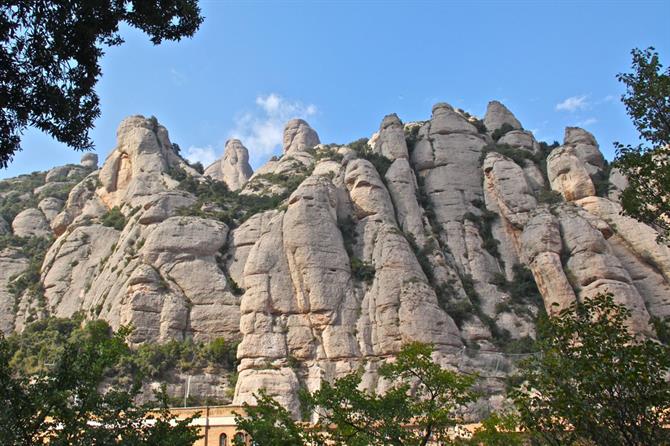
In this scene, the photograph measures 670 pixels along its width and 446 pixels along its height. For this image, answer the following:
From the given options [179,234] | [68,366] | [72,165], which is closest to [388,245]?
[179,234]

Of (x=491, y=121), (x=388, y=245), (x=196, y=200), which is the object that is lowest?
(x=388, y=245)

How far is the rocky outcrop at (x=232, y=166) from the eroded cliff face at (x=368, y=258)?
157ft

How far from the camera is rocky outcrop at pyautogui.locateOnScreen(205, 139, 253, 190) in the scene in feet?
387

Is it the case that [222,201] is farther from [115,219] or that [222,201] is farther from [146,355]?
[146,355]

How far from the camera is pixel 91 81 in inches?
542

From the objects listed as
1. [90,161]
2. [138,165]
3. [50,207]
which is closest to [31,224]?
[50,207]

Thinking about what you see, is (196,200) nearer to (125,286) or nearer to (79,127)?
(125,286)

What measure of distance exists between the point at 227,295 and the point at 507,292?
872 inches

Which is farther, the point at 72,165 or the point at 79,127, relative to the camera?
the point at 72,165

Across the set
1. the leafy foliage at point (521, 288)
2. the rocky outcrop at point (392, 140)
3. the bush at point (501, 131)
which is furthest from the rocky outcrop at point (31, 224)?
the leafy foliage at point (521, 288)

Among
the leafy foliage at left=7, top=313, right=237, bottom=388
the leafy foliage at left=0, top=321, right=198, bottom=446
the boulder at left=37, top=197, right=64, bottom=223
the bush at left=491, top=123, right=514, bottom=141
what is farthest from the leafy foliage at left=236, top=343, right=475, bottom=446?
the boulder at left=37, top=197, right=64, bottom=223

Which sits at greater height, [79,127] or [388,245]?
[388,245]

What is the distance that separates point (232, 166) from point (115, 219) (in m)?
56.1

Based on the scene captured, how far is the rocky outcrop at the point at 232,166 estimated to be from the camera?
117938mm
